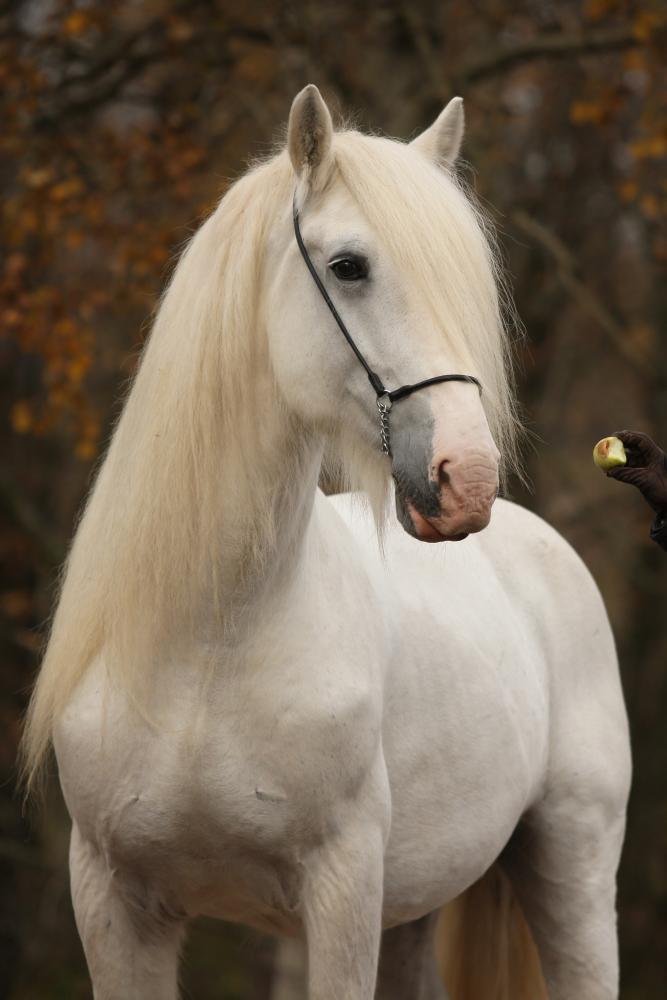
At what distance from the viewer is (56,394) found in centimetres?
665

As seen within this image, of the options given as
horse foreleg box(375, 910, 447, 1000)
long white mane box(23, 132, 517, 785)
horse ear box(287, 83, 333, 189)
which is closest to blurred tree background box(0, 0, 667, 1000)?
horse foreleg box(375, 910, 447, 1000)

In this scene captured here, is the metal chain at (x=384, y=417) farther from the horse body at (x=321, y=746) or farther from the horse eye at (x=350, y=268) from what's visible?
the horse body at (x=321, y=746)

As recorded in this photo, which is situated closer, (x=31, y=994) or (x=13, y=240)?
(x=13, y=240)

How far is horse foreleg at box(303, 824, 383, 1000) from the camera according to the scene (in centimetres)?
275

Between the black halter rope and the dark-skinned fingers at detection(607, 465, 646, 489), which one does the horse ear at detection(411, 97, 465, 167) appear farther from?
the dark-skinned fingers at detection(607, 465, 646, 489)

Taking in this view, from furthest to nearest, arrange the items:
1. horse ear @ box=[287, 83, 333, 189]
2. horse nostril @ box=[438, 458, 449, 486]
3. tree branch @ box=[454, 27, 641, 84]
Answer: tree branch @ box=[454, 27, 641, 84]
horse ear @ box=[287, 83, 333, 189]
horse nostril @ box=[438, 458, 449, 486]

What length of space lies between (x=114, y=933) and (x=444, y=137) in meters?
1.93

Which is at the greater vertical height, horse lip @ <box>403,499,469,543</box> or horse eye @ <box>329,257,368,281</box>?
horse eye @ <box>329,257,368,281</box>

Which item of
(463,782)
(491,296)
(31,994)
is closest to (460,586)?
(463,782)

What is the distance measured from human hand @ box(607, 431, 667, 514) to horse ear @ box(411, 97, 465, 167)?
745 millimetres

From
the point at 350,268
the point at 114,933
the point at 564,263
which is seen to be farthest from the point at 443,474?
the point at 564,263

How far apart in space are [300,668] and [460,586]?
0.95 m

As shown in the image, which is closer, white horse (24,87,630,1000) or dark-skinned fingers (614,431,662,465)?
white horse (24,87,630,1000)

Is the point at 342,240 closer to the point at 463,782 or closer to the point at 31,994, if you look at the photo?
the point at 463,782
